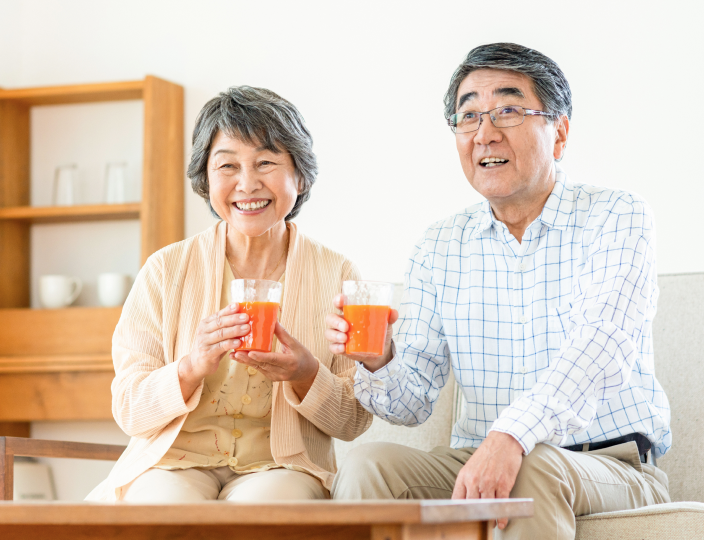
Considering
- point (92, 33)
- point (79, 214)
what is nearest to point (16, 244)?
point (79, 214)

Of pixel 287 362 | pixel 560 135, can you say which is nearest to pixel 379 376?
pixel 287 362

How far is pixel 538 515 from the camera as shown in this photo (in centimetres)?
143

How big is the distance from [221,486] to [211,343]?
396mm

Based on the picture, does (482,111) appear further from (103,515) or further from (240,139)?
(103,515)

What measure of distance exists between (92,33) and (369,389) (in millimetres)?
2629

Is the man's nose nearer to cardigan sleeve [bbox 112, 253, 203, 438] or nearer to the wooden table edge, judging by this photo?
cardigan sleeve [bbox 112, 253, 203, 438]

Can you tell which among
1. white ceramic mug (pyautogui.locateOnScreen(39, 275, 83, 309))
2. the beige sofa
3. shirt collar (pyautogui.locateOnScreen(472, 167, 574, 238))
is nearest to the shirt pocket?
shirt collar (pyautogui.locateOnScreen(472, 167, 574, 238))

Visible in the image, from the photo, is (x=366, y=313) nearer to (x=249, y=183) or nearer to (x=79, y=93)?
(x=249, y=183)

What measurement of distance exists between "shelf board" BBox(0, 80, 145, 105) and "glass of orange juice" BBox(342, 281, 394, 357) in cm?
217

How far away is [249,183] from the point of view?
192 centimetres

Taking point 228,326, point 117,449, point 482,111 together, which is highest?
point 482,111

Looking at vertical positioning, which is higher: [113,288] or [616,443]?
[113,288]

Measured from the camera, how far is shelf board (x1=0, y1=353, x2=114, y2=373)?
3177 mm

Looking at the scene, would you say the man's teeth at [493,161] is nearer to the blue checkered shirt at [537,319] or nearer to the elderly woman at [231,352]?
the blue checkered shirt at [537,319]
